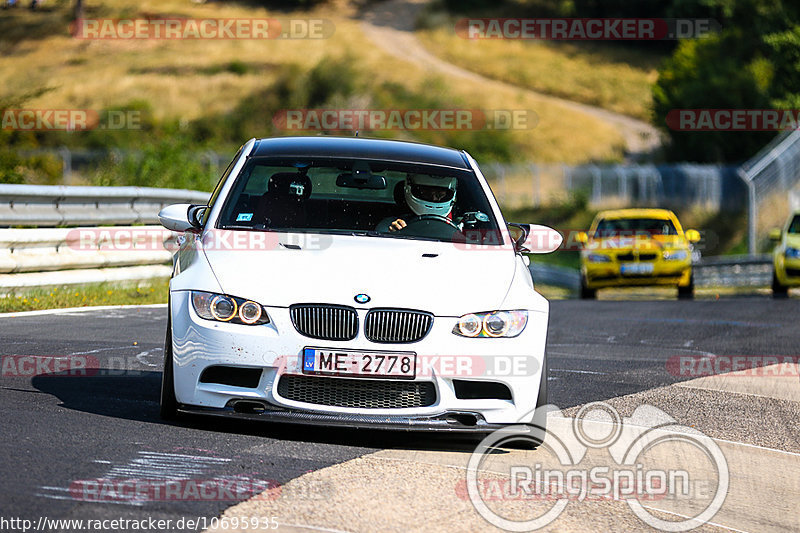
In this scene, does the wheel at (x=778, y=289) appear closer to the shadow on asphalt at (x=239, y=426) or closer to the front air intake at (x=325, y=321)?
the shadow on asphalt at (x=239, y=426)

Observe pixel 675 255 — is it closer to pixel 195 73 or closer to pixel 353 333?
pixel 353 333

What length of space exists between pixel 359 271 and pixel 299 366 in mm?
626

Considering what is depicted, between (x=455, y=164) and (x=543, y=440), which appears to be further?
(x=455, y=164)

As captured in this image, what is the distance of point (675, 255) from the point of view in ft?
72.0

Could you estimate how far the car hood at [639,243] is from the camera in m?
22.0

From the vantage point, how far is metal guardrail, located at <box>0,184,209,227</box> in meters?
13.1

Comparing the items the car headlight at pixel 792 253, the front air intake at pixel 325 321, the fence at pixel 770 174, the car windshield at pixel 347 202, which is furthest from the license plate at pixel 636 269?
the front air intake at pixel 325 321

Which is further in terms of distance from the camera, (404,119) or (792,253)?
(404,119)

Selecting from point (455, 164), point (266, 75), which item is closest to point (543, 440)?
point (455, 164)

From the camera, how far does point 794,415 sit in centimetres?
839

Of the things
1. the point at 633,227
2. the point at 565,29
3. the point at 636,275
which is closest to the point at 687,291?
the point at 636,275

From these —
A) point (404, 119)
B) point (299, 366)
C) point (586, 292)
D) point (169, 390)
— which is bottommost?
point (169, 390)

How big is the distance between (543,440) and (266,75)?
66046 mm

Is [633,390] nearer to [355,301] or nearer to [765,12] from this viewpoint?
[355,301]
